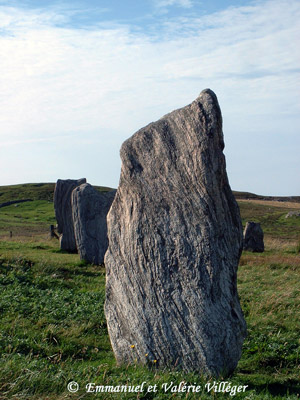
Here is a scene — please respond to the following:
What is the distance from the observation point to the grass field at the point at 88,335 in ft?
21.5

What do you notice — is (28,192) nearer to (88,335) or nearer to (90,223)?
(90,223)

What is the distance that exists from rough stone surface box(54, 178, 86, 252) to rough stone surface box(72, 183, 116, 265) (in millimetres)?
3304

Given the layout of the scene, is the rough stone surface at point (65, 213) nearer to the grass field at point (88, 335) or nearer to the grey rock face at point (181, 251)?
the grass field at point (88, 335)

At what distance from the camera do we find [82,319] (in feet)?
36.6

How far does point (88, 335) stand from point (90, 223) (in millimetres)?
10225

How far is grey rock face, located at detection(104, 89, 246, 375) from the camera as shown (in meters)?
7.57

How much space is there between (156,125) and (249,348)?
4.73 meters

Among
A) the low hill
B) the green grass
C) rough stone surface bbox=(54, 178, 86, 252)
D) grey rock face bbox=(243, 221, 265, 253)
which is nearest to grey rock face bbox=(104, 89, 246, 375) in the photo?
rough stone surface bbox=(54, 178, 86, 252)

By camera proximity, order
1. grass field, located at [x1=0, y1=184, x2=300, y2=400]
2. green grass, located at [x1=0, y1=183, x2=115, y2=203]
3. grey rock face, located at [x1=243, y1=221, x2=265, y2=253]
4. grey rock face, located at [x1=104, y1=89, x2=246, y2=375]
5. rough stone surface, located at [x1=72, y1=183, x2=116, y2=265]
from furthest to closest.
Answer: green grass, located at [x1=0, y1=183, x2=115, y2=203] < grey rock face, located at [x1=243, y1=221, x2=265, y2=253] < rough stone surface, located at [x1=72, y1=183, x2=116, y2=265] < grey rock face, located at [x1=104, y1=89, x2=246, y2=375] < grass field, located at [x1=0, y1=184, x2=300, y2=400]

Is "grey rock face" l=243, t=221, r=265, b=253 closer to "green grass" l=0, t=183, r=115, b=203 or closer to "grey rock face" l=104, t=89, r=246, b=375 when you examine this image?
"grey rock face" l=104, t=89, r=246, b=375

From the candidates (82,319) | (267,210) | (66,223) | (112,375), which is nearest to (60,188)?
(66,223)

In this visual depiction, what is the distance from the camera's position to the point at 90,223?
798 inches

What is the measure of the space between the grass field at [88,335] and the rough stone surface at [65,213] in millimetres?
3840

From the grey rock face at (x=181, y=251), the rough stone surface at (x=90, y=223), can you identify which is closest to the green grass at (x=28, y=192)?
the rough stone surface at (x=90, y=223)
